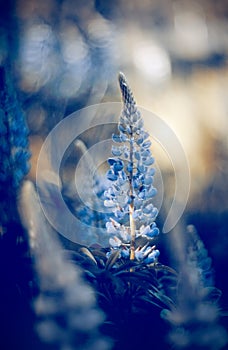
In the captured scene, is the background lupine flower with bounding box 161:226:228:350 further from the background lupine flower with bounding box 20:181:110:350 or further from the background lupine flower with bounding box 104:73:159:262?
the background lupine flower with bounding box 20:181:110:350

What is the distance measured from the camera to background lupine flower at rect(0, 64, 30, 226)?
1614 mm

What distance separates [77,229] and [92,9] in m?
0.76

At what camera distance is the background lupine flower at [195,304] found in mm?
1605

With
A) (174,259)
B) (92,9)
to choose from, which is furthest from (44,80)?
(174,259)

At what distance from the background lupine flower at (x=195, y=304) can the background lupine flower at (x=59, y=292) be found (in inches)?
10.2

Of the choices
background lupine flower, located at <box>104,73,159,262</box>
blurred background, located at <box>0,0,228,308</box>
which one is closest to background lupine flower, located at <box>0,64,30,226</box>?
blurred background, located at <box>0,0,228,308</box>

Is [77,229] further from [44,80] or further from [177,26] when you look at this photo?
[177,26]

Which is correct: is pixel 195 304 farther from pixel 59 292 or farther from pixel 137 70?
pixel 137 70

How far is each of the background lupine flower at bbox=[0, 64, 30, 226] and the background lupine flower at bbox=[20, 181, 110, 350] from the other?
4cm

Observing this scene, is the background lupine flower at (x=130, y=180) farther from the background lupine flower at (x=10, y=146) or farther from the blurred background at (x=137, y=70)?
the background lupine flower at (x=10, y=146)

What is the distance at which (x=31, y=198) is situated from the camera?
63.6 inches

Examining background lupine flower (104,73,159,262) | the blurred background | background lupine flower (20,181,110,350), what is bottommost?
background lupine flower (20,181,110,350)

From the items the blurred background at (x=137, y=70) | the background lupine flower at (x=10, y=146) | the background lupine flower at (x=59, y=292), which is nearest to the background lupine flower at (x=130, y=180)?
the blurred background at (x=137, y=70)

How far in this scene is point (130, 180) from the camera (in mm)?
1597
